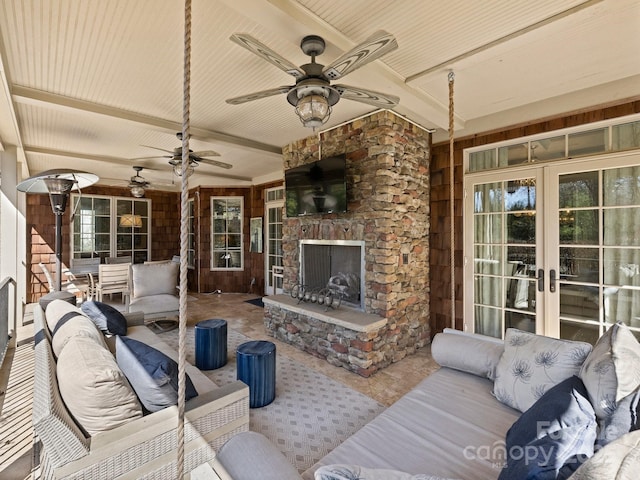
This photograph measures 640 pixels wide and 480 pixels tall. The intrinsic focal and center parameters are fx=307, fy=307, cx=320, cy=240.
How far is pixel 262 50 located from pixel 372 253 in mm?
2363

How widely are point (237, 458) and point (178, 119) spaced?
3.76 metres

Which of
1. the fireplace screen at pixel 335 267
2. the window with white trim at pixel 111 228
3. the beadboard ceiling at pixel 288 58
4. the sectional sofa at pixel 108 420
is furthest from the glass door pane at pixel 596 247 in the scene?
the window with white trim at pixel 111 228

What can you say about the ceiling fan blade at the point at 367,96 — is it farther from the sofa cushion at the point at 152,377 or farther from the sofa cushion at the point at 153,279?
A: the sofa cushion at the point at 153,279

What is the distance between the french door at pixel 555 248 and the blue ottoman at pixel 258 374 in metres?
2.61

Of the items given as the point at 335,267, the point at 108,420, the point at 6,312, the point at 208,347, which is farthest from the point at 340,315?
the point at 6,312

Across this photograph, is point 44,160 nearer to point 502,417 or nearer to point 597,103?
point 502,417

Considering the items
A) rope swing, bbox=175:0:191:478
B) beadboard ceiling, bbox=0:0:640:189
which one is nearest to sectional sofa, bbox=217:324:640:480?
rope swing, bbox=175:0:191:478

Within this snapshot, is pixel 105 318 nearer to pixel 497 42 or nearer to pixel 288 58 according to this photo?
pixel 288 58

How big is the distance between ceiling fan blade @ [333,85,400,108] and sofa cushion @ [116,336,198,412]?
200 centimetres

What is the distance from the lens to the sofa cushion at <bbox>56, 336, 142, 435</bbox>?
138 centimetres

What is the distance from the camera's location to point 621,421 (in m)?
1.15

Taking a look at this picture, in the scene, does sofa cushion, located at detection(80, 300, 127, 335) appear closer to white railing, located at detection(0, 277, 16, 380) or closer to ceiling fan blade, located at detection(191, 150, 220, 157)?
white railing, located at detection(0, 277, 16, 380)

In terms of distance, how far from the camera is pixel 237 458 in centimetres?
119

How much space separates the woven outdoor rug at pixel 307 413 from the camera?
7.06ft
